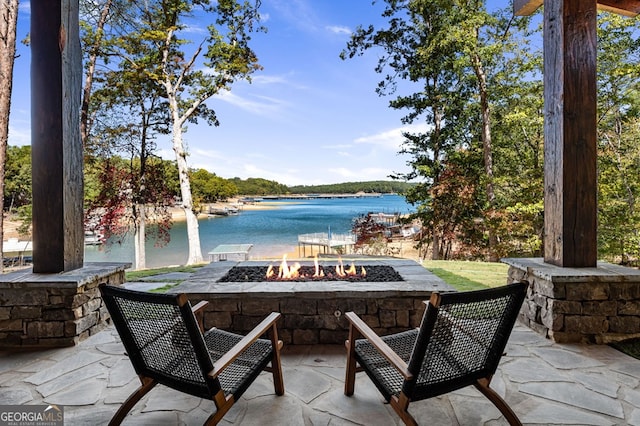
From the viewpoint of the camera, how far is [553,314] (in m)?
2.82

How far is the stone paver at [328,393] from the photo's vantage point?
1843 millimetres

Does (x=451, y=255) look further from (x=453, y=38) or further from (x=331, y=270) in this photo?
(x=331, y=270)

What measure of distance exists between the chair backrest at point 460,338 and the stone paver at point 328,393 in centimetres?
37

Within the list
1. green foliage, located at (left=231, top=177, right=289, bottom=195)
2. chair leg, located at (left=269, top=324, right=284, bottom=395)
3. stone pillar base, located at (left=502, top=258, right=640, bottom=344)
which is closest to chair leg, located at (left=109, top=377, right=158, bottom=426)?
chair leg, located at (left=269, top=324, right=284, bottom=395)

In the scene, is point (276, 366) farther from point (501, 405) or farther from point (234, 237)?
point (234, 237)

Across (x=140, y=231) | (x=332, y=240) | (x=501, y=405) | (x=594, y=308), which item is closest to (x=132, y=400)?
(x=501, y=405)

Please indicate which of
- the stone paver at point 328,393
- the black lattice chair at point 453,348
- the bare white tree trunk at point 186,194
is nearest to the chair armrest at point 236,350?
the stone paver at point 328,393

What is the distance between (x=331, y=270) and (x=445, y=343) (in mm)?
2074

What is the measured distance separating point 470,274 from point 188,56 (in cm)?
922

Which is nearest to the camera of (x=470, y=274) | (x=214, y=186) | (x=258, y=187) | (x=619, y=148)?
(x=470, y=274)

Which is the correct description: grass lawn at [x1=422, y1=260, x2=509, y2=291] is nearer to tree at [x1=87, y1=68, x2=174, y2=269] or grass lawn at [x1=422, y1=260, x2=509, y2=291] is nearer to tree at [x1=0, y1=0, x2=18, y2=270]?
tree at [x1=0, y1=0, x2=18, y2=270]

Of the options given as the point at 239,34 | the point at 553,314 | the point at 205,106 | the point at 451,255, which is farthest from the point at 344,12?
the point at 553,314

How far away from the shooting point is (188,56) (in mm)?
9695

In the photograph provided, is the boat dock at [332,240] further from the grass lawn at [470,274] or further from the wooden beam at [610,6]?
the wooden beam at [610,6]
